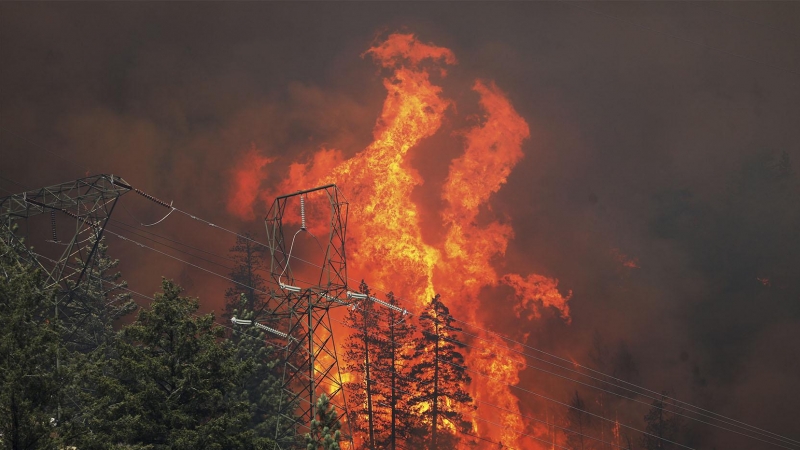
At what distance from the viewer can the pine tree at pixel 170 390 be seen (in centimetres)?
2755

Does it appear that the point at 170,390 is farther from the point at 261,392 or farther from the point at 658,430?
the point at 658,430

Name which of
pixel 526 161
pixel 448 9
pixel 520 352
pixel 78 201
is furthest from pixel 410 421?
pixel 448 9

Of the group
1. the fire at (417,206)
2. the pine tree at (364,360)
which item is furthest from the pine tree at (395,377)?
the fire at (417,206)

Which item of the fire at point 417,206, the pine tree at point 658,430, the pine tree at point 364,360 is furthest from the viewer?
the fire at point 417,206

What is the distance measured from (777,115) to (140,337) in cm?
10455

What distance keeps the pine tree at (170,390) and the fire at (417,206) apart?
Answer: 56560mm

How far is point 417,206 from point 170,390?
231 ft

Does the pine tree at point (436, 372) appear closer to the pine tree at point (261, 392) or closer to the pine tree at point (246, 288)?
the pine tree at point (261, 392)

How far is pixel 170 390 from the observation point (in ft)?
95.0

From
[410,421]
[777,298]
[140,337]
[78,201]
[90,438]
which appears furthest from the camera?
[777,298]

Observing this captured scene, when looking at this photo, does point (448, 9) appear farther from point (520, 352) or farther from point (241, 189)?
point (520, 352)

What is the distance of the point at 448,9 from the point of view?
110875 mm

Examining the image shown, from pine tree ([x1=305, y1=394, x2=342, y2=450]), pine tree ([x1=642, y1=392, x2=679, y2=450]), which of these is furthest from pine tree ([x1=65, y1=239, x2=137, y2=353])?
pine tree ([x1=642, y1=392, x2=679, y2=450])

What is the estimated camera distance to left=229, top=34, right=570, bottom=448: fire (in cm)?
9062
